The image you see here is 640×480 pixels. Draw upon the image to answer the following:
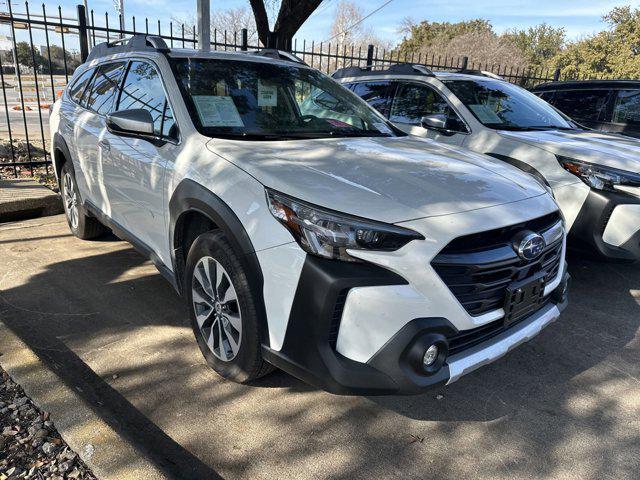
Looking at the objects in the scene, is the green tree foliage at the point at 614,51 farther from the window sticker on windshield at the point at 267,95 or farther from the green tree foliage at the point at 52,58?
the window sticker on windshield at the point at 267,95

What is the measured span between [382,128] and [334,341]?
2060 mm

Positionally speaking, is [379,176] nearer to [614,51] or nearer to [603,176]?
[603,176]

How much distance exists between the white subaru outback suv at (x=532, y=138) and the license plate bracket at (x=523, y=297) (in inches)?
64.7

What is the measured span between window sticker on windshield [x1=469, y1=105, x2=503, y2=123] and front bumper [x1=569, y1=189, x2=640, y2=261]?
1.35 metres

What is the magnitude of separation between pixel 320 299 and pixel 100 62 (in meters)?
3.53

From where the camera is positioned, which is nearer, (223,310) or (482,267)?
(482,267)

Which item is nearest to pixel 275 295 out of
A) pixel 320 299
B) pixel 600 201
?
pixel 320 299

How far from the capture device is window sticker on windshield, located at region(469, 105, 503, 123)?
480 cm

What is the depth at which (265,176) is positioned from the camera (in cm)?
226

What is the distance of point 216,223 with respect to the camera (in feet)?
7.99

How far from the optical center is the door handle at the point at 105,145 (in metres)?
3.58

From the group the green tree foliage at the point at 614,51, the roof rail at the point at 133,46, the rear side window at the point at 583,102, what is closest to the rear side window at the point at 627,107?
the rear side window at the point at 583,102

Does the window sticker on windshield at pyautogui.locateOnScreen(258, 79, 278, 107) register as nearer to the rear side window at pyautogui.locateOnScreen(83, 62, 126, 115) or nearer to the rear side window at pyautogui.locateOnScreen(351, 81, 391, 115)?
the rear side window at pyautogui.locateOnScreen(83, 62, 126, 115)

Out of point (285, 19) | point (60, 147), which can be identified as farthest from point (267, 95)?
point (285, 19)
